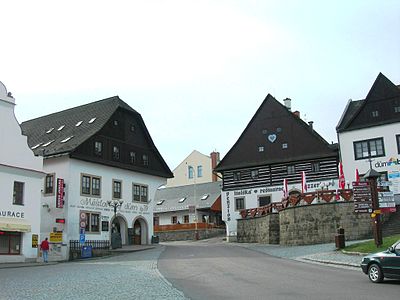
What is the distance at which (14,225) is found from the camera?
1225 inches

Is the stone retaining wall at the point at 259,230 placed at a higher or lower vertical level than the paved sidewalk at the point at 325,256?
higher


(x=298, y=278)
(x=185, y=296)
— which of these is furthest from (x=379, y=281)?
(x=185, y=296)

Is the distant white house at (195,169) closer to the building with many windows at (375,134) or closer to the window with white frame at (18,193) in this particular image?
the building with many windows at (375,134)

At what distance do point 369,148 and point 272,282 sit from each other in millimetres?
28127

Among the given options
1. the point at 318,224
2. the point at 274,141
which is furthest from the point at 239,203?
the point at 318,224

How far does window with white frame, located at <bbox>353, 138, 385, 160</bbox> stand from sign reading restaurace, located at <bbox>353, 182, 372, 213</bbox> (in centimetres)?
1672

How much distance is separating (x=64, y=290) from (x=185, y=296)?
3988 mm

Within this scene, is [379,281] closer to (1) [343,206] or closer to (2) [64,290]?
(2) [64,290]

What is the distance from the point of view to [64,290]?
1471cm

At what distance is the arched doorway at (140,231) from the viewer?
148 ft

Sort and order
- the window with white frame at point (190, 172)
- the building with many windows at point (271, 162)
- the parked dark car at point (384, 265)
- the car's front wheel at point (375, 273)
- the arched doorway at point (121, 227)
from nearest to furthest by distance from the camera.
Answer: the parked dark car at point (384, 265)
the car's front wheel at point (375, 273)
the arched doorway at point (121, 227)
the building with many windows at point (271, 162)
the window with white frame at point (190, 172)

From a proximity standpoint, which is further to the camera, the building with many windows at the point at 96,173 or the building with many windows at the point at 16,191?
the building with many windows at the point at 96,173

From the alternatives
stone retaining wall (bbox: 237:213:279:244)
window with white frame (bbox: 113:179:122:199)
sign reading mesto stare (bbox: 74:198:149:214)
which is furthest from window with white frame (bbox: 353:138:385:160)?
window with white frame (bbox: 113:179:122:199)

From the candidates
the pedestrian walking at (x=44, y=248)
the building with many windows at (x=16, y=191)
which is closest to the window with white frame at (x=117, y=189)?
the building with many windows at (x=16, y=191)
